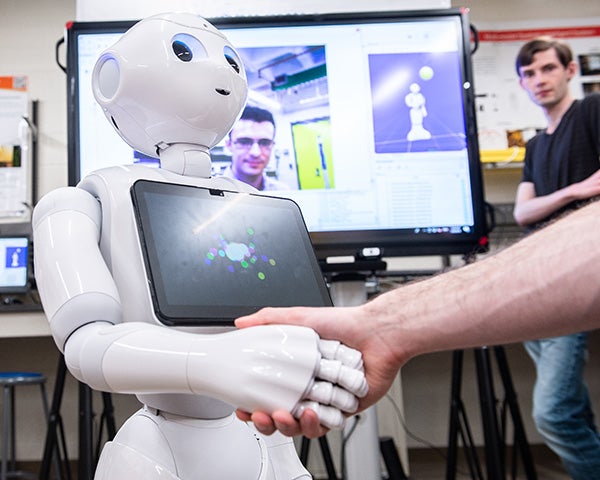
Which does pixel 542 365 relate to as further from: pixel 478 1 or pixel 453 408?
pixel 478 1

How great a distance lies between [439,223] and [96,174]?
52.1 inches

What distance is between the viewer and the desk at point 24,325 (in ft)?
9.07

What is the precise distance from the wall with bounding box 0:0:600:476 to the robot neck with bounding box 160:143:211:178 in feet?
8.45

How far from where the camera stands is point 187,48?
3.76ft

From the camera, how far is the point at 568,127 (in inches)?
89.9

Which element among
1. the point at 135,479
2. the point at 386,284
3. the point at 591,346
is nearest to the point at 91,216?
the point at 135,479

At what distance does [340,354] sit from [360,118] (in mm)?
1550

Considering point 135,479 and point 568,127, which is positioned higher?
point 568,127

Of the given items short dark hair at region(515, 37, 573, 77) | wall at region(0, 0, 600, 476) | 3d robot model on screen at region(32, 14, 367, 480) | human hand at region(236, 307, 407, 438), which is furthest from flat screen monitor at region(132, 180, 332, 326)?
wall at region(0, 0, 600, 476)

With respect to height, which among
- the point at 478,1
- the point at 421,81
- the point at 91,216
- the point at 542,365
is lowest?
the point at 542,365

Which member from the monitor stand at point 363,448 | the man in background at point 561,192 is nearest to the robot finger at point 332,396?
the monitor stand at point 363,448

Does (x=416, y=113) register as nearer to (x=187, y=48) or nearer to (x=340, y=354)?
(x=187, y=48)

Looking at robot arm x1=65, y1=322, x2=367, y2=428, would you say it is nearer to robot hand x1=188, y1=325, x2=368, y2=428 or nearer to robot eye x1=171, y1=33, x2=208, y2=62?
robot hand x1=188, y1=325, x2=368, y2=428

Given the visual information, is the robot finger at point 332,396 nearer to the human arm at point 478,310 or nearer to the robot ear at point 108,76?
the human arm at point 478,310
